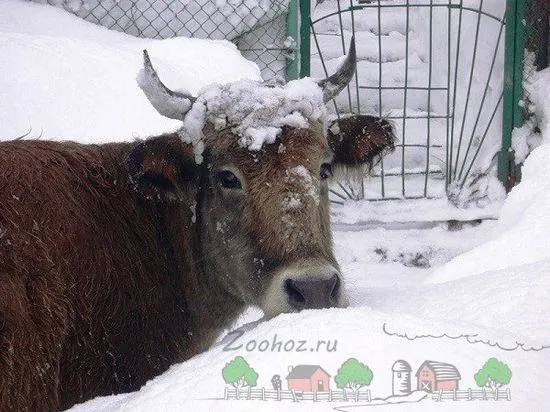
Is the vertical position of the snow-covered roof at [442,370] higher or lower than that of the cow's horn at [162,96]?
lower

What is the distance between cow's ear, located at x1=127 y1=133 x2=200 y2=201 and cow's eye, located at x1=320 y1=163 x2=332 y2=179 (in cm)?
52

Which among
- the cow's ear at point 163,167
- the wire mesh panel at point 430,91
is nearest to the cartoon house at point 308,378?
the cow's ear at point 163,167

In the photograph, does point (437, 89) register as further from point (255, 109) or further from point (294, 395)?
point (294, 395)

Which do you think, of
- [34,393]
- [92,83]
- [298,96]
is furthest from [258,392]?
[92,83]

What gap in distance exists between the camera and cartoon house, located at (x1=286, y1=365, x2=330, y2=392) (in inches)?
81.3

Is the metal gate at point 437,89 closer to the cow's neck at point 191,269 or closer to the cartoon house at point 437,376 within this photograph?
the cow's neck at point 191,269

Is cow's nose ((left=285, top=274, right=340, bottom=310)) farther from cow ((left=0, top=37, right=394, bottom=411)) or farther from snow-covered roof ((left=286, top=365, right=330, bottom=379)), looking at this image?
snow-covered roof ((left=286, top=365, right=330, bottom=379))

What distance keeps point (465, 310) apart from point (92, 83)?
4859mm

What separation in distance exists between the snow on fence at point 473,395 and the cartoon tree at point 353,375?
15 centimetres

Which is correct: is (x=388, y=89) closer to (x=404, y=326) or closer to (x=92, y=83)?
(x=92, y=83)

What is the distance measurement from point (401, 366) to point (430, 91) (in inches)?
309

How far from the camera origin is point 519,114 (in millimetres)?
8500

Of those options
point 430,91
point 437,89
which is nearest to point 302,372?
point 437,89

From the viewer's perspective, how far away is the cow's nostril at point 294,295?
10.8ft
